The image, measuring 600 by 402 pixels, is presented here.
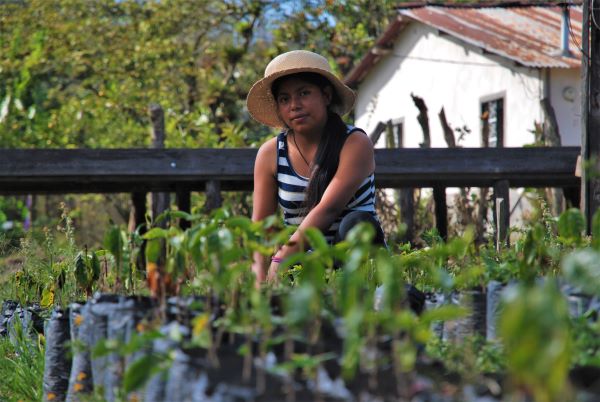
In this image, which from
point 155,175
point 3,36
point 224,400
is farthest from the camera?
point 3,36

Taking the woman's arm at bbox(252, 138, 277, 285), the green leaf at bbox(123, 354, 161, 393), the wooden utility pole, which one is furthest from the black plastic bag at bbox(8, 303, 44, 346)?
the wooden utility pole

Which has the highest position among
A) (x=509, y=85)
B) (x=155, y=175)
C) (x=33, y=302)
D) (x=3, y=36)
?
(x=3, y=36)

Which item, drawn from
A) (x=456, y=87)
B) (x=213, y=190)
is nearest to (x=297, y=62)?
(x=213, y=190)

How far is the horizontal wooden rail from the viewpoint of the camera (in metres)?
7.44

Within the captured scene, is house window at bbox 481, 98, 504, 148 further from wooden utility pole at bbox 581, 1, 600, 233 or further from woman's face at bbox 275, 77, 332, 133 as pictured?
woman's face at bbox 275, 77, 332, 133

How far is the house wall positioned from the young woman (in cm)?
897

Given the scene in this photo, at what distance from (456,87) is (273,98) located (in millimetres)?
13292

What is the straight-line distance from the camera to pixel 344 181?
4.00 m

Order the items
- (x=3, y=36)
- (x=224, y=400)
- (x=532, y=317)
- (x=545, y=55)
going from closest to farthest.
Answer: (x=532, y=317), (x=224, y=400), (x=545, y=55), (x=3, y=36)

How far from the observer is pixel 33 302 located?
4184 mm

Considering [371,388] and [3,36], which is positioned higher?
[3,36]

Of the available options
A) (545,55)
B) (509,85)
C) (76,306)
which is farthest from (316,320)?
(509,85)

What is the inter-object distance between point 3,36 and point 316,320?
17640 mm

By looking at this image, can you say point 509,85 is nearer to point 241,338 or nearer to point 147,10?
point 147,10
